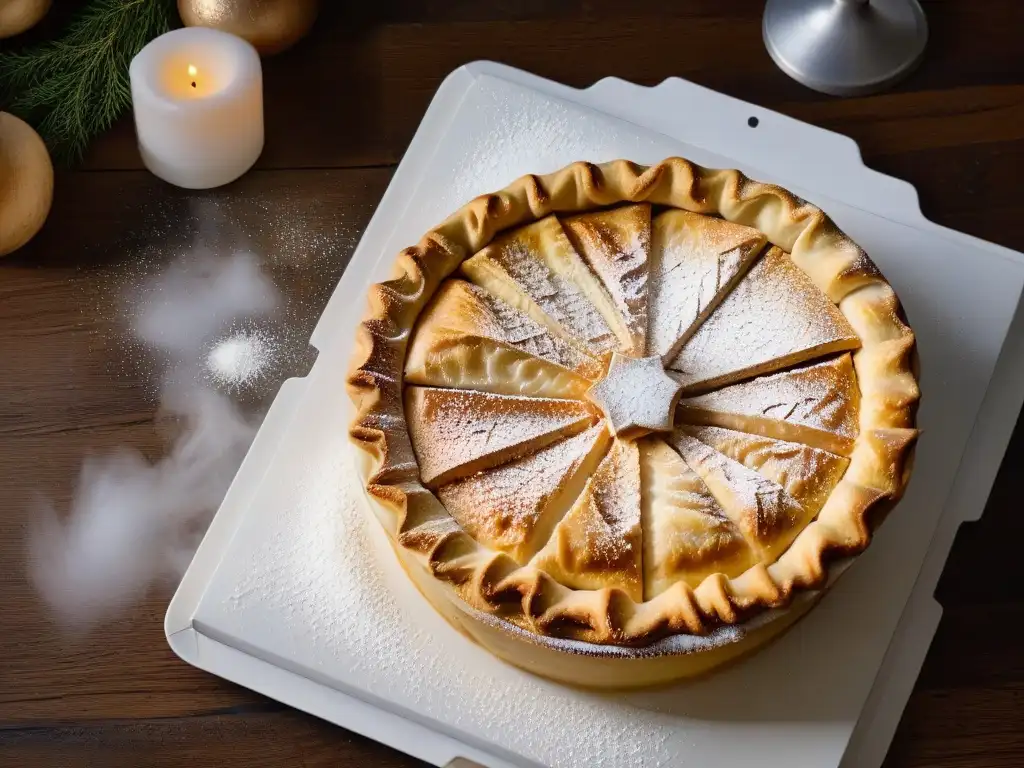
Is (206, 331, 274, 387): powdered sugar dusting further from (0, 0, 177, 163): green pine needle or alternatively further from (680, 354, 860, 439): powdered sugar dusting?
(680, 354, 860, 439): powdered sugar dusting

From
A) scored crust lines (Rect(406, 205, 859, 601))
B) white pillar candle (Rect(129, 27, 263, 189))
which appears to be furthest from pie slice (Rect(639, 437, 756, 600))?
white pillar candle (Rect(129, 27, 263, 189))

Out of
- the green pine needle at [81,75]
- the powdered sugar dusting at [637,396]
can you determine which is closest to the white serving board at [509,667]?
the powdered sugar dusting at [637,396]

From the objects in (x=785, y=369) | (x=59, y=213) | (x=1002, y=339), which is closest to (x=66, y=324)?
(x=59, y=213)

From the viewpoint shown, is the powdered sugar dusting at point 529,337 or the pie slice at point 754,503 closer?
the pie slice at point 754,503

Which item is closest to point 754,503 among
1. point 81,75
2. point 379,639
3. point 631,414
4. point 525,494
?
point 631,414

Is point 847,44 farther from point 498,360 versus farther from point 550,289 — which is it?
point 498,360

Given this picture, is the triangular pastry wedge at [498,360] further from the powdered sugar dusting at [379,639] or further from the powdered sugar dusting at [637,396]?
the powdered sugar dusting at [379,639]
